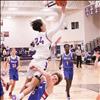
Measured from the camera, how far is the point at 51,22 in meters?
40.1

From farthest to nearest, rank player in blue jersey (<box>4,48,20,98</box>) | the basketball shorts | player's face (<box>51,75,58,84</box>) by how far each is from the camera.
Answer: player in blue jersey (<box>4,48,20,98</box>)
the basketball shorts
player's face (<box>51,75,58,84</box>)

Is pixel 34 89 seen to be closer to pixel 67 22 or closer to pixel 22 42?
pixel 67 22

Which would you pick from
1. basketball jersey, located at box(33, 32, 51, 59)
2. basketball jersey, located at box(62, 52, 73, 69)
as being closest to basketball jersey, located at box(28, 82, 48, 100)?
basketball jersey, located at box(33, 32, 51, 59)

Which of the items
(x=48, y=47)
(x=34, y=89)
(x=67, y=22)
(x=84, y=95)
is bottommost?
(x=84, y=95)

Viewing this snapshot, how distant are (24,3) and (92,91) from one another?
1956cm

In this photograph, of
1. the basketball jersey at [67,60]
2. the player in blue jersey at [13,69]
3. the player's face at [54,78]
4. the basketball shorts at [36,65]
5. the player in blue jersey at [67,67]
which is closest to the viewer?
the player's face at [54,78]

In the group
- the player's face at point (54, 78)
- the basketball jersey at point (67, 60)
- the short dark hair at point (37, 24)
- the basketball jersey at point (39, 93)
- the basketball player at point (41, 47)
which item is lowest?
the basketball jersey at point (39, 93)

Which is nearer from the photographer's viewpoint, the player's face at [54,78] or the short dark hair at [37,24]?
the player's face at [54,78]

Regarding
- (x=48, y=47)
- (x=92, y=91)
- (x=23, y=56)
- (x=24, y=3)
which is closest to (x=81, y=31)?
(x=24, y=3)

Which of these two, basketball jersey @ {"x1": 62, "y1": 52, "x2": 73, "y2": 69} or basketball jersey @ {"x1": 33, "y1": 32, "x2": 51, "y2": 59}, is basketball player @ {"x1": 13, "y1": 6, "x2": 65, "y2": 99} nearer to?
basketball jersey @ {"x1": 33, "y1": 32, "x2": 51, "y2": 59}

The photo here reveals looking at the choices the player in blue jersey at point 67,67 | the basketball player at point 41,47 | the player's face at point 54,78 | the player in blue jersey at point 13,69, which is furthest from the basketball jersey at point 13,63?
the player's face at point 54,78

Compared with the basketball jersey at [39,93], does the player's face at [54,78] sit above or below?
above

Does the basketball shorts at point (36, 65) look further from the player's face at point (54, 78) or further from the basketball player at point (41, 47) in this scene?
the player's face at point (54, 78)

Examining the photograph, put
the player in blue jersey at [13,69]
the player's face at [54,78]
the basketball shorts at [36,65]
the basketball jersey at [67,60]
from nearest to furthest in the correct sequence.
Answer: the player's face at [54,78] → the basketball shorts at [36,65] → the basketball jersey at [67,60] → the player in blue jersey at [13,69]
